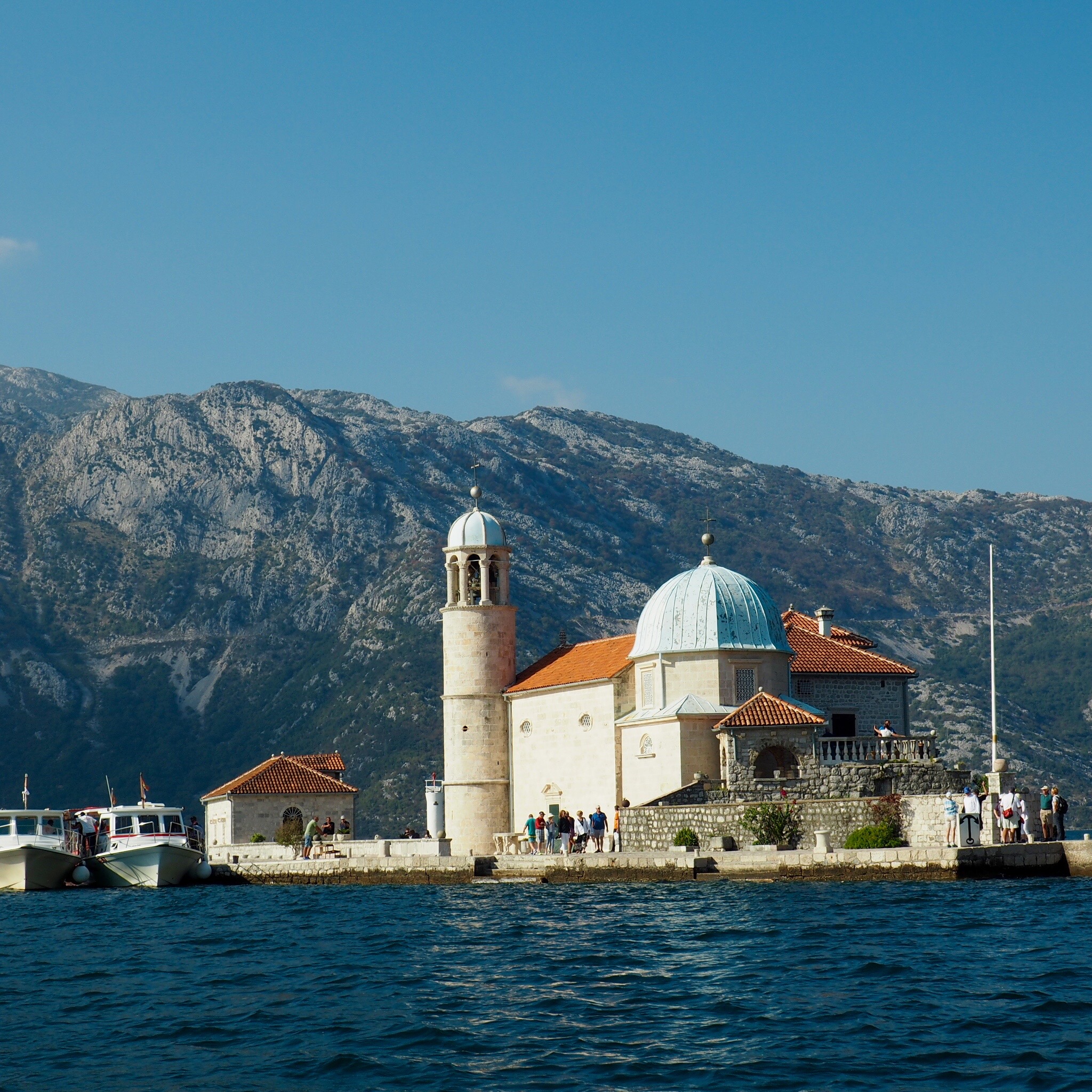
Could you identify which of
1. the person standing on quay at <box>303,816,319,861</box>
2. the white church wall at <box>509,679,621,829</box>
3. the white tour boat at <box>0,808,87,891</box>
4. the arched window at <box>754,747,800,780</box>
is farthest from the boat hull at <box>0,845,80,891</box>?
the arched window at <box>754,747,800,780</box>

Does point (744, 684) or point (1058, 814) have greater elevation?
point (744, 684)

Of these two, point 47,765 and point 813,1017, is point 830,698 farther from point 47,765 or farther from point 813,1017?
point 47,765

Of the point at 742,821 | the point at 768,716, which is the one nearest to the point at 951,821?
the point at 742,821

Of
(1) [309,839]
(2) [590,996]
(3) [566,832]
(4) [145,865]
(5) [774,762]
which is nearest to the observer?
(2) [590,996]

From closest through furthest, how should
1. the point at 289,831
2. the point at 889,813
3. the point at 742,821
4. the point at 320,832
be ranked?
the point at 889,813 < the point at 742,821 < the point at 320,832 < the point at 289,831

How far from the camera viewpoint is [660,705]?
159ft

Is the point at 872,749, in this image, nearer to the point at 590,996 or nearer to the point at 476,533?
the point at 476,533

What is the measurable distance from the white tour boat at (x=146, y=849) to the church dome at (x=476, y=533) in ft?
42.0

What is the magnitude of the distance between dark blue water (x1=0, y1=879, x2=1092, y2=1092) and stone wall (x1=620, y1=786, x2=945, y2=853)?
2807 mm

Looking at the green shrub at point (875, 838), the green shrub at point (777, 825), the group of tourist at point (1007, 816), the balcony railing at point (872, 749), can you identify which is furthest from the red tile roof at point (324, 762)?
the group of tourist at point (1007, 816)

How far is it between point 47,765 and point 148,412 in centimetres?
4283

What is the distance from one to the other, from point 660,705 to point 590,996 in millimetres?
26505

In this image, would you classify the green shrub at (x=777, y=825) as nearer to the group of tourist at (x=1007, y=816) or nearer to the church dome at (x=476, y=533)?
the group of tourist at (x=1007, y=816)

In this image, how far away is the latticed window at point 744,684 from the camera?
48.4 m
